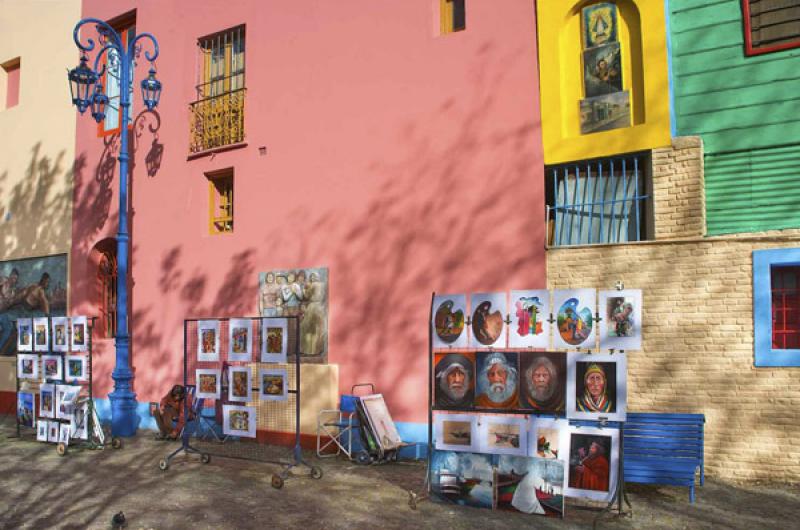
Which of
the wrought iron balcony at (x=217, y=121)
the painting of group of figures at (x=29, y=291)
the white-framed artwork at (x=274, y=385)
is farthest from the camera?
the painting of group of figures at (x=29, y=291)

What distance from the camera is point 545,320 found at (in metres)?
6.72

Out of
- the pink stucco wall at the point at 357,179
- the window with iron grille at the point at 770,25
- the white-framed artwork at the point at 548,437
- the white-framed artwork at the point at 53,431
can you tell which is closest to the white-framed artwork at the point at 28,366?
the white-framed artwork at the point at 53,431

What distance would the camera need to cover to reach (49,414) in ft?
35.7

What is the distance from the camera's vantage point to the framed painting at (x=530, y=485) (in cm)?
648

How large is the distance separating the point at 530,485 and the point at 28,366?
9.05m

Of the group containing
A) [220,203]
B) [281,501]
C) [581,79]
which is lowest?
[281,501]

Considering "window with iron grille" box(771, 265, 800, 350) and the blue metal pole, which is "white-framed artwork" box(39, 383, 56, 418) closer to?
the blue metal pole

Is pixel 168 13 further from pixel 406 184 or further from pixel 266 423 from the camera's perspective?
pixel 266 423

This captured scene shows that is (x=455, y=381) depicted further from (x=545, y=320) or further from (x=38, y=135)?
(x=38, y=135)

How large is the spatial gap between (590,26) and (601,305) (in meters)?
4.49

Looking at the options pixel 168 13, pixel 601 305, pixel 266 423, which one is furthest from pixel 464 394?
pixel 168 13

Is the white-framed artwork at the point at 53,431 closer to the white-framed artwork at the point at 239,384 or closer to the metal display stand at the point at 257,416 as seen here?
the metal display stand at the point at 257,416

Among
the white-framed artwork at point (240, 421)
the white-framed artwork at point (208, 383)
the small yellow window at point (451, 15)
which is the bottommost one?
the white-framed artwork at point (240, 421)

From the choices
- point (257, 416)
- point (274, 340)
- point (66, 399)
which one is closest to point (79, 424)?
point (66, 399)
